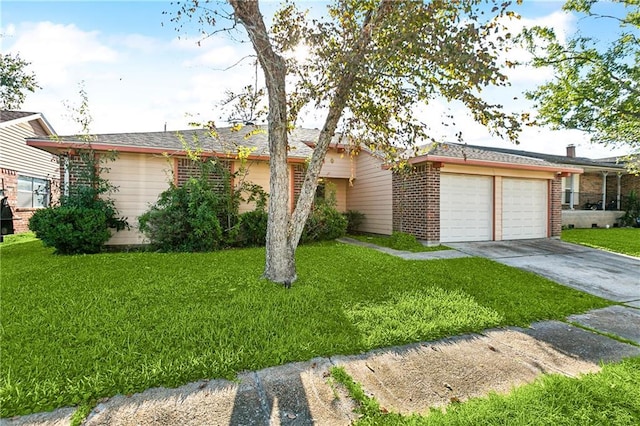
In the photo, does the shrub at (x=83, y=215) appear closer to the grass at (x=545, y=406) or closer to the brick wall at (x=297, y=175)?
the brick wall at (x=297, y=175)

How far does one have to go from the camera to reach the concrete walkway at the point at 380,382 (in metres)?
2.30

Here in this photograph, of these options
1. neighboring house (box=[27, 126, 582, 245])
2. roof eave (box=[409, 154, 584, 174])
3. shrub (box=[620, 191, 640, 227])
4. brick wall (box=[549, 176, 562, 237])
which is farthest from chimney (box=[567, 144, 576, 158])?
brick wall (box=[549, 176, 562, 237])

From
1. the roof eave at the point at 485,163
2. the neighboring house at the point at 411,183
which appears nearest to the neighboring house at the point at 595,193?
the roof eave at the point at 485,163

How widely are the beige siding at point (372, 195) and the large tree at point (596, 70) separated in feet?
27.7

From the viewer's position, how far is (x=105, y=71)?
24.1 ft

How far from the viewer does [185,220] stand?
8.38m

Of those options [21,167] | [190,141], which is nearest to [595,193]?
[190,141]

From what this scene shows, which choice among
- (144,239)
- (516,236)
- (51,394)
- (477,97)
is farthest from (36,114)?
Result: (516,236)

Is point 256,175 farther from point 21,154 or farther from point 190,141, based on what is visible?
point 21,154

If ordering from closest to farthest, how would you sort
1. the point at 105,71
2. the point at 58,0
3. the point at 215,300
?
the point at 215,300 → the point at 58,0 → the point at 105,71

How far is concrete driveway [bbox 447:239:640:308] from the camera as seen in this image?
613 cm

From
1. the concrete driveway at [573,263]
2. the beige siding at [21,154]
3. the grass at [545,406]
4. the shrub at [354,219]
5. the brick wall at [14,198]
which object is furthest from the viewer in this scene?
the shrub at [354,219]

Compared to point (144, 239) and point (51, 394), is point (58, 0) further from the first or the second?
point (51, 394)

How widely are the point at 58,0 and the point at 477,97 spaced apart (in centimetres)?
754
